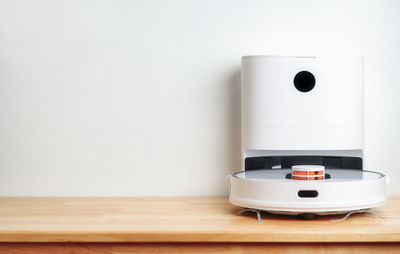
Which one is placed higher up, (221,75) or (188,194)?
(221,75)

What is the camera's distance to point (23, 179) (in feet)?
4.26

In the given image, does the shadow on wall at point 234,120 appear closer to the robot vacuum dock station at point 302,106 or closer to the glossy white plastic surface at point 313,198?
the robot vacuum dock station at point 302,106

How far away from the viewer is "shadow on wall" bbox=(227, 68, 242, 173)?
1281 millimetres

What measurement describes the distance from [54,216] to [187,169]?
40cm

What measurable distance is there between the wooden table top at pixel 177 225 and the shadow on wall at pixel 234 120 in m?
0.19

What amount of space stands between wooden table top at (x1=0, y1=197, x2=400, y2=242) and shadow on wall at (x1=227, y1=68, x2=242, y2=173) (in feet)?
0.63

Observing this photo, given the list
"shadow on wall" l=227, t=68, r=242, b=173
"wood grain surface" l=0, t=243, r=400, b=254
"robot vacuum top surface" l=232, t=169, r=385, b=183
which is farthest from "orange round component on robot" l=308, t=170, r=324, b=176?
"shadow on wall" l=227, t=68, r=242, b=173

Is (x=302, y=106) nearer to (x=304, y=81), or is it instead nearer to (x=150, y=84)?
(x=304, y=81)

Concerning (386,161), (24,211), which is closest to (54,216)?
(24,211)

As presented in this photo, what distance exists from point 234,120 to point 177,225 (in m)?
0.45

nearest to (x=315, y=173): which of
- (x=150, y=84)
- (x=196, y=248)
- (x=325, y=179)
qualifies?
(x=325, y=179)

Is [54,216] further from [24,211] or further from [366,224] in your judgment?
[366,224]

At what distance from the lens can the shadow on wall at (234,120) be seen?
1.28 metres

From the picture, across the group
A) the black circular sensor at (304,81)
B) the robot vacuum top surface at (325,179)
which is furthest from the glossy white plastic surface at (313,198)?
the black circular sensor at (304,81)
